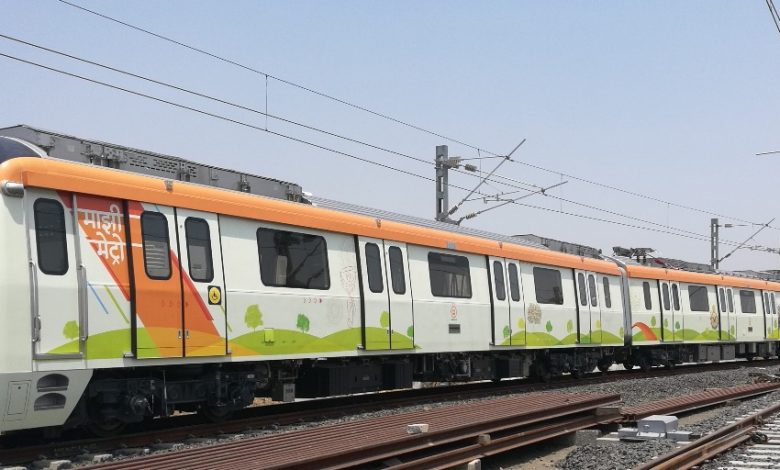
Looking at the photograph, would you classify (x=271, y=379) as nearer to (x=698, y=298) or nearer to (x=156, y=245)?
(x=156, y=245)

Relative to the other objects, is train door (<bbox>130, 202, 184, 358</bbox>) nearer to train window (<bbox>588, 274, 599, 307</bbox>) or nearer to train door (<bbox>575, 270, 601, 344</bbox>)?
train door (<bbox>575, 270, 601, 344</bbox>)

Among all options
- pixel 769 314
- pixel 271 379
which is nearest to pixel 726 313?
pixel 769 314

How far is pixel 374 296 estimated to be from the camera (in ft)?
49.4

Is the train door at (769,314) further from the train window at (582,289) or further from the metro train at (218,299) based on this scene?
the metro train at (218,299)

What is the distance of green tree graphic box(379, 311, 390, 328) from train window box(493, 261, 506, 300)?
4254 millimetres

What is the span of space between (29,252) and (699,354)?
2571cm

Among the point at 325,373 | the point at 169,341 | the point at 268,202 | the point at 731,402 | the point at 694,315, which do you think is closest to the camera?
the point at 169,341

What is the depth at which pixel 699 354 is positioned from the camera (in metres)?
30.7

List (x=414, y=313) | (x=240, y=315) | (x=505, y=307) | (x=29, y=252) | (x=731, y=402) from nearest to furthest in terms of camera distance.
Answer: (x=29, y=252), (x=240, y=315), (x=414, y=313), (x=731, y=402), (x=505, y=307)

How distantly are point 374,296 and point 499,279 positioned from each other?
4.83 m

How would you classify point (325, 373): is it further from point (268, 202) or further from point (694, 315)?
point (694, 315)

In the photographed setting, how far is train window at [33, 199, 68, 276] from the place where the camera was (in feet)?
31.9

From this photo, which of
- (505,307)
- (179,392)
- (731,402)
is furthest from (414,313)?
(731,402)

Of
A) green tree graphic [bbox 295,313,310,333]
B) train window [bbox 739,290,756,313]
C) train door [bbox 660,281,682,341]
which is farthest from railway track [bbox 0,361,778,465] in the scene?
train window [bbox 739,290,756,313]
